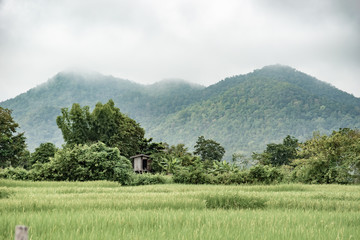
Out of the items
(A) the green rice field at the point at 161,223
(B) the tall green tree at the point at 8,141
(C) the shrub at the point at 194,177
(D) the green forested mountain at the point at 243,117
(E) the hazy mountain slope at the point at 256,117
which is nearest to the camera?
(A) the green rice field at the point at 161,223

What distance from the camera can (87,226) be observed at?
4.97 m

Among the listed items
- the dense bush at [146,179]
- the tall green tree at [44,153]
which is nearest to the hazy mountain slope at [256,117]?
the tall green tree at [44,153]

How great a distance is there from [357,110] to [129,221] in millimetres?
176290

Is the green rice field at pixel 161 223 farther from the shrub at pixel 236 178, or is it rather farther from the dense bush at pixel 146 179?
the dense bush at pixel 146 179

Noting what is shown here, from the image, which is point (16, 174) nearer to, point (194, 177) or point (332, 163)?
point (194, 177)

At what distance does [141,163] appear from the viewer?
42562 mm

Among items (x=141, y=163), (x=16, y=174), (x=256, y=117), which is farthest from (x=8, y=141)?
(x=256, y=117)

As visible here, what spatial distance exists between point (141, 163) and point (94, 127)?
7.62 m

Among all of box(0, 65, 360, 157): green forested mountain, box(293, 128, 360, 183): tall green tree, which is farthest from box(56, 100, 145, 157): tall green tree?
box(0, 65, 360, 157): green forested mountain

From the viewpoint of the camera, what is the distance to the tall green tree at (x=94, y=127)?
40.4 m

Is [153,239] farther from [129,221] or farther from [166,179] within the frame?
[166,179]

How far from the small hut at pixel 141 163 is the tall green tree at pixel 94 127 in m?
1.43

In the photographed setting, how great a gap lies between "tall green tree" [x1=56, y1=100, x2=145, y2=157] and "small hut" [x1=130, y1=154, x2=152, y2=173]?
1435mm

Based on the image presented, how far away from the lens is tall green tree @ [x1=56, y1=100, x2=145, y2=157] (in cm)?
4044
